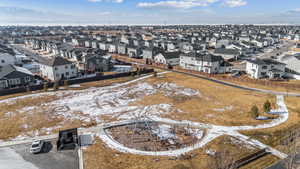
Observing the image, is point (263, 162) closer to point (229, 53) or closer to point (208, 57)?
point (208, 57)

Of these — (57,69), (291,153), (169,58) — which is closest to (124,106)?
(291,153)

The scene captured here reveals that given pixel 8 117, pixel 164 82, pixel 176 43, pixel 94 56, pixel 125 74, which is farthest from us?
pixel 176 43

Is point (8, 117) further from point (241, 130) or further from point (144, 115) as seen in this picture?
point (241, 130)

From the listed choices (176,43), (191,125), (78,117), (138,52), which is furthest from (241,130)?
(176,43)

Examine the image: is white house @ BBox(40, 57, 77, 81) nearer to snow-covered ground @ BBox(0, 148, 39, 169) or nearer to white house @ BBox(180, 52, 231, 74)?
snow-covered ground @ BBox(0, 148, 39, 169)

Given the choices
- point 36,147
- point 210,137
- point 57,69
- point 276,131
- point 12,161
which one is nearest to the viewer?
point 12,161

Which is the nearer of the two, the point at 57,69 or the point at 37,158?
the point at 37,158

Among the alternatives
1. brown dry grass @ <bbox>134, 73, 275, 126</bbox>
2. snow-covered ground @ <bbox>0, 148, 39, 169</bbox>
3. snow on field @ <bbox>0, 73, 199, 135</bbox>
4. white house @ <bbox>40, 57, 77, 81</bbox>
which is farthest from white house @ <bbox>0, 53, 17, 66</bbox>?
snow-covered ground @ <bbox>0, 148, 39, 169</bbox>
